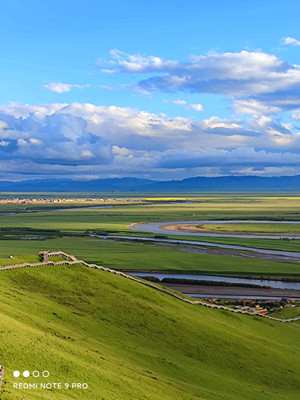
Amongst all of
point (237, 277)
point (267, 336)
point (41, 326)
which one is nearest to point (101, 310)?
point (41, 326)

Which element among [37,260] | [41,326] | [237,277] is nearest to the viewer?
[41,326]

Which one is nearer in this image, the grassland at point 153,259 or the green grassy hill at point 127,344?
the green grassy hill at point 127,344

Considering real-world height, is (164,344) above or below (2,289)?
below

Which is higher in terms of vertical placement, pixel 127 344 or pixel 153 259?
pixel 127 344

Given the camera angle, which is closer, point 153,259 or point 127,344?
point 127,344

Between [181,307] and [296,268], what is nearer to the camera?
[181,307]

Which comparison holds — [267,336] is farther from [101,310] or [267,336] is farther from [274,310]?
[101,310]

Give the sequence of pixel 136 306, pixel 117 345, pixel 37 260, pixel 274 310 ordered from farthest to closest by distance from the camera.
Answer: pixel 274 310, pixel 37 260, pixel 136 306, pixel 117 345

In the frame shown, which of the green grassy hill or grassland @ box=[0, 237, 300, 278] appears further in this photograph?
grassland @ box=[0, 237, 300, 278]
